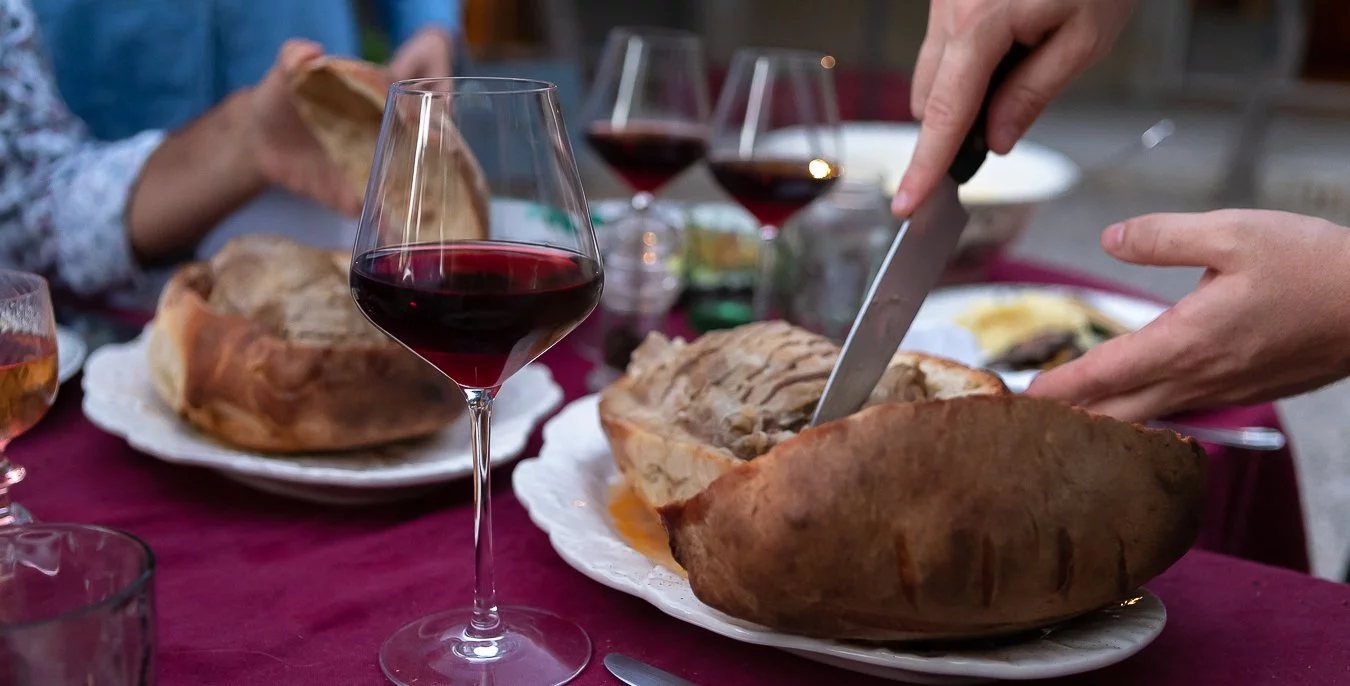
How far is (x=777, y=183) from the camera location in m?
1.66

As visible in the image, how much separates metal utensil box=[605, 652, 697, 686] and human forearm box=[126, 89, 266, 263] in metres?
1.17

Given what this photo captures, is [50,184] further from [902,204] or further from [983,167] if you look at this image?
[983,167]

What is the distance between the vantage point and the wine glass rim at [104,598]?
1.82ft

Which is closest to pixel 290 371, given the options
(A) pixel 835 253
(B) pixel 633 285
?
(B) pixel 633 285

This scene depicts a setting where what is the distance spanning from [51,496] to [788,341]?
2.39 ft

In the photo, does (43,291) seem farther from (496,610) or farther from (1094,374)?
(1094,374)

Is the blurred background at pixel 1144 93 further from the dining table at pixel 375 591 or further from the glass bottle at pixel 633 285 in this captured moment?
the dining table at pixel 375 591

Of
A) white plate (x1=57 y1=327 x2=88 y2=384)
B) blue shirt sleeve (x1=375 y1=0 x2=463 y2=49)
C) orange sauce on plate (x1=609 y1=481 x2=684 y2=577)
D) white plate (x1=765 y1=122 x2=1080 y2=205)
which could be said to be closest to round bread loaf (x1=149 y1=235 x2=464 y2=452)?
white plate (x1=57 y1=327 x2=88 y2=384)

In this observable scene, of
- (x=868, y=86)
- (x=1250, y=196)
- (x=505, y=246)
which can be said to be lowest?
(x=1250, y=196)

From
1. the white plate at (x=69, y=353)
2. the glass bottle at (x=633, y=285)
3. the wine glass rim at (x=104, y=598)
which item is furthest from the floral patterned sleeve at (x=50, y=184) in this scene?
the wine glass rim at (x=104, y=598)

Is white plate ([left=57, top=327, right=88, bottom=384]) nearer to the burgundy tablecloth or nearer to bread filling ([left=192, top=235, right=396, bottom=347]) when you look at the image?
bread filling ([left=192, top=235, right=396, bottom=347])

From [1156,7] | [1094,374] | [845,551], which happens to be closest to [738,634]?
[845,551]

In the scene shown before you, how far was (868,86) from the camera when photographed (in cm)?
686

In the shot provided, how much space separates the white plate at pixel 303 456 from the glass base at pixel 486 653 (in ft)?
0.79
